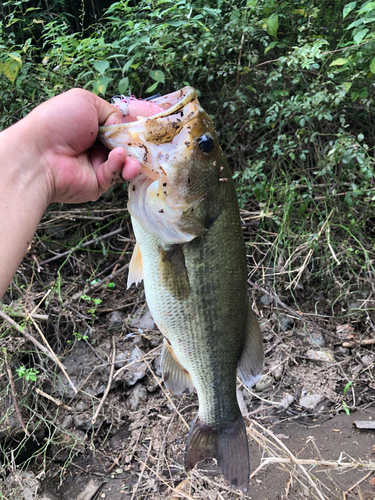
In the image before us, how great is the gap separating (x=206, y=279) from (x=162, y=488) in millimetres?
1643

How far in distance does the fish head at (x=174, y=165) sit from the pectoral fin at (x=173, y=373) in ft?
2.10

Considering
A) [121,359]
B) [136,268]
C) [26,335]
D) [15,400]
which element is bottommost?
[121,359]

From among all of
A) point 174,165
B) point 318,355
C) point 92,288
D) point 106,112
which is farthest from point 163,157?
point 318,355

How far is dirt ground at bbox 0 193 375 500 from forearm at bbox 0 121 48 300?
5.08 feet

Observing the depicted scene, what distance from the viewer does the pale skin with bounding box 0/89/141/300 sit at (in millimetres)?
1340

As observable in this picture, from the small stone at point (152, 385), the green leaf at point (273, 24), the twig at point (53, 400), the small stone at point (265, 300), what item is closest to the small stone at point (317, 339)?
the small stone at point (265, 300)

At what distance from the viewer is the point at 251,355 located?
1.72 meters

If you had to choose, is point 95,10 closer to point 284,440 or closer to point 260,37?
point 260,37

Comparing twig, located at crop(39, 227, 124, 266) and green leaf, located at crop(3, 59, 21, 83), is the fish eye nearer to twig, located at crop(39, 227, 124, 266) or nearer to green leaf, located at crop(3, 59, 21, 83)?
green leaf, located at crop(3, 59, 21, 83)

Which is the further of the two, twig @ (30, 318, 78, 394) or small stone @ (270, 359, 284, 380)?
small stone @ (270, 359, 284, 380)

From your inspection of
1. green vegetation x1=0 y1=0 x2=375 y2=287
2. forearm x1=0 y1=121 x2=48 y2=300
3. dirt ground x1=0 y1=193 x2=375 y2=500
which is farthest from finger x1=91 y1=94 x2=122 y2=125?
dirt ground x1=0 y1=193 x2=375 y2=500

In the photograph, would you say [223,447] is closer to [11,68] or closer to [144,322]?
[144,322]

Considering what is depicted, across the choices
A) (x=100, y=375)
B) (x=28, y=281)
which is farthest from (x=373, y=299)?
(x=28, y=281)

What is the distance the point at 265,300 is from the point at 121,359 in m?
1.39
